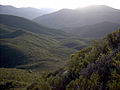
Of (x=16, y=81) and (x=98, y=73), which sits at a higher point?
(x=98, y=73)

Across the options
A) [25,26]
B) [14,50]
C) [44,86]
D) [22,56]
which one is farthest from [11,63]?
[25,26]

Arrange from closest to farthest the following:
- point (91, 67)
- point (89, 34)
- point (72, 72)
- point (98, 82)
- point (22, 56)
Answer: point (98, 82) → point (91, 67) → point (72, 72) → point (22, 56) → point (89, 34)

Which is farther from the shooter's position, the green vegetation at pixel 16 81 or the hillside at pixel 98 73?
the green vegetation at pixel 16 81

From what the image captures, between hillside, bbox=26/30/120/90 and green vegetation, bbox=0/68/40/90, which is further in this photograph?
green vegetation, bbox=0/68/40/90

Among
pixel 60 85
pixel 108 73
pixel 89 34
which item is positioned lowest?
pixel 89 34

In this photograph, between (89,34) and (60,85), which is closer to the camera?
(60,85)

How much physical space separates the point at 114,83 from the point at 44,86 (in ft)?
10.7

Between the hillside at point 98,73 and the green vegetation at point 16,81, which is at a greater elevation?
the hillside at point 98,73

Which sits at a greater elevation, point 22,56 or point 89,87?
point 89,87

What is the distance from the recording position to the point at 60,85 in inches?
250

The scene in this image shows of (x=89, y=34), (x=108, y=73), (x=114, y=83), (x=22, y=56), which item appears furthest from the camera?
(x=89, y=34)

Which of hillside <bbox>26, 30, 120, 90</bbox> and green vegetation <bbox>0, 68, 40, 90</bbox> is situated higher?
hillside <bbox>26, 30, 120, 90</bbox>

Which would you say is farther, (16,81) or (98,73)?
(16,81)

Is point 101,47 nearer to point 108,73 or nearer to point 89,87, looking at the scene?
point 108,73
